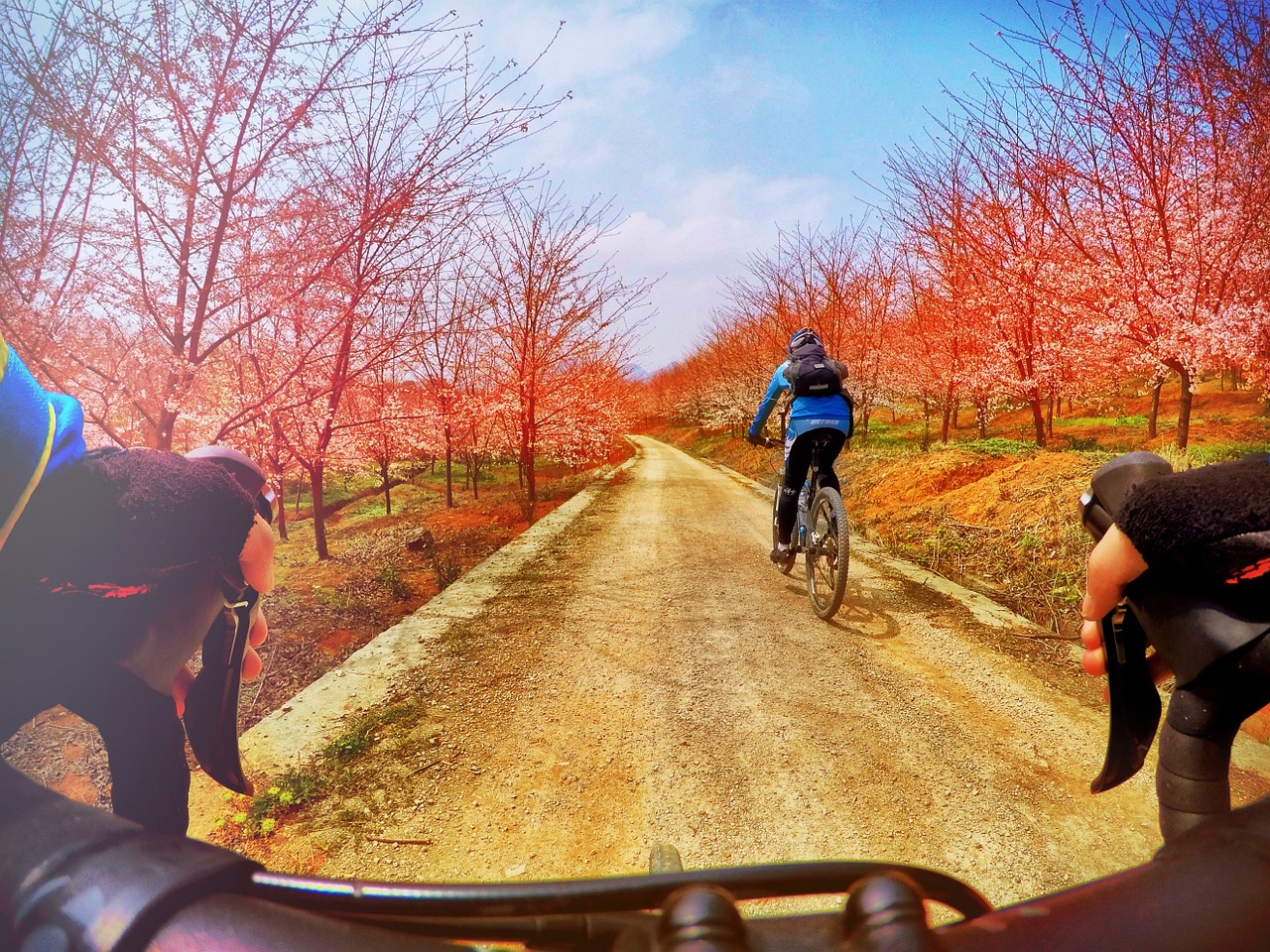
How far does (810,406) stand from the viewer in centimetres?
406

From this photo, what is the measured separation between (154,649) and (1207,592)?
156 centimetres

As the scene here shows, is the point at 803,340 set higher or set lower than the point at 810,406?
higher

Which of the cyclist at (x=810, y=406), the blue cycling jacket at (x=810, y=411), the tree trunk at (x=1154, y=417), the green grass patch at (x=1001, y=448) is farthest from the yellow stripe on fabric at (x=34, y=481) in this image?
the tree trunk at (x=1154, y=417)

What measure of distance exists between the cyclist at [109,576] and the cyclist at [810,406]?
11.8 feet

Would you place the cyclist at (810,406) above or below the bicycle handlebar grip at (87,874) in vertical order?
above

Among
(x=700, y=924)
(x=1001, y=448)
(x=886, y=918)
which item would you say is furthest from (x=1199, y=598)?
(x=1001, y=448)

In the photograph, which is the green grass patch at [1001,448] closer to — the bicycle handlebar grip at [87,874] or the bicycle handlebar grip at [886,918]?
the bicycle handlebar grip at [886,918]

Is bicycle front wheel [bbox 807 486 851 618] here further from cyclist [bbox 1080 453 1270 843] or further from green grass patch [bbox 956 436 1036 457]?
green grass patch [bbox 956 436 1036 457]

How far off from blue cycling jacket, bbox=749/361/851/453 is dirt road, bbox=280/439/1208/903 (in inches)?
56.5

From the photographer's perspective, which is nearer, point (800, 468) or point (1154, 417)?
point (800, 468)

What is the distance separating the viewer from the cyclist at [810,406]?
3.94m

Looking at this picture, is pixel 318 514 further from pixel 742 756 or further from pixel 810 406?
pixel 742 756

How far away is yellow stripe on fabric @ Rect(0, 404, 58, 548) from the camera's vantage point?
62 centimetres

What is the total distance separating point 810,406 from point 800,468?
0.55 m
